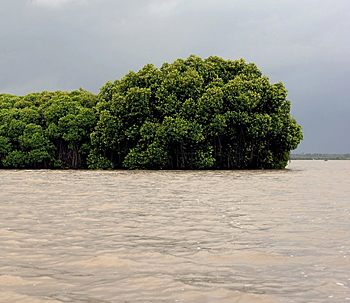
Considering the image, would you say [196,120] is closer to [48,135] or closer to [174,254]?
[48,135]

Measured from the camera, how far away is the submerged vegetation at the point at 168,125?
36375 mm

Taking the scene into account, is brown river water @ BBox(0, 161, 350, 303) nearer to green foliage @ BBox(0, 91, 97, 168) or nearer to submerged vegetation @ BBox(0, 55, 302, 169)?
submerged vegetation @ BBox(0, 55, 302, 169)

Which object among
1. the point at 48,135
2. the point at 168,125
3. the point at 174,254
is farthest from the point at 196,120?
the point at 174,254

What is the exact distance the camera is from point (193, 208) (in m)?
10.6

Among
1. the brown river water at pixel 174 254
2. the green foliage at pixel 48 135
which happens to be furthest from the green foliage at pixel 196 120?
the brown river water at pixel 174 254

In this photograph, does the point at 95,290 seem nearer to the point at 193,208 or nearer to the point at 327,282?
the point at 327,282

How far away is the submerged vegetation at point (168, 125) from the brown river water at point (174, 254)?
26.0 meters

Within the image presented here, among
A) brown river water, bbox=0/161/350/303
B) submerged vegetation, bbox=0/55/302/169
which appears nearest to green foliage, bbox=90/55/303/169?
submerged vegetation, bbox=0/55/302/169

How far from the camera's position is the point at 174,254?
5.70 m

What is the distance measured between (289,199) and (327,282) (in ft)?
27.7

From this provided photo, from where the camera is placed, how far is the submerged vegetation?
36375 mm

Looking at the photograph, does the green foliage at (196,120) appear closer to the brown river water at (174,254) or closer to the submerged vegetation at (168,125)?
the submerged vegetation at (168,125)

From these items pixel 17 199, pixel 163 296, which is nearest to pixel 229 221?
pixel 163 296

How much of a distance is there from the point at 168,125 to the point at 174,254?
30202 mm
